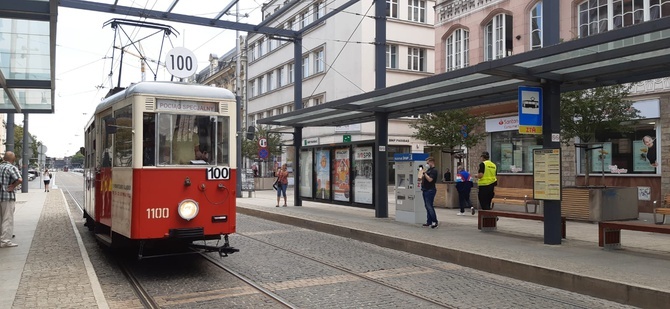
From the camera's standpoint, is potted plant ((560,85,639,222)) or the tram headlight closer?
the tram headlight

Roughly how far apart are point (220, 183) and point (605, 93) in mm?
11904

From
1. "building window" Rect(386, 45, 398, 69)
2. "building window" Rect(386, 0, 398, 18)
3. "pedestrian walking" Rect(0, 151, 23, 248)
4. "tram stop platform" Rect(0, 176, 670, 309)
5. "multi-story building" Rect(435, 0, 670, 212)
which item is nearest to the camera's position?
"tram stop platform" Rect(0, 176, 670, 309)

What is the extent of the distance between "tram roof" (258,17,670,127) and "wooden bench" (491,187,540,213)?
506cm

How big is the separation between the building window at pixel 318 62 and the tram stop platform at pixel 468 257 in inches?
1008

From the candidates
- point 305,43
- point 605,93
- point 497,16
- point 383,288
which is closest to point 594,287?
point 383,288

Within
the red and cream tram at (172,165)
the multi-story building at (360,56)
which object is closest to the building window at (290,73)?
the multi-story building at (360,56)

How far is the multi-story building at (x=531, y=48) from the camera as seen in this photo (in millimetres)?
17672

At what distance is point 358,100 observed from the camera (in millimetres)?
14086

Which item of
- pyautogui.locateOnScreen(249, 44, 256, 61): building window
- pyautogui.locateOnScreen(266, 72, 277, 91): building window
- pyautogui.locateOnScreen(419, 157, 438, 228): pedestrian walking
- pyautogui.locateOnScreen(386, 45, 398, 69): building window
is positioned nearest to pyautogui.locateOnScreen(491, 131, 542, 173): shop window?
pyautogui.locateOnScreen(419, 157, 438, 228): pedestrian walking

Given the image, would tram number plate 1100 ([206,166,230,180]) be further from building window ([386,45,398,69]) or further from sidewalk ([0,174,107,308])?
building window ([386,45,398,69])

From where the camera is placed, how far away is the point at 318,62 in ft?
134

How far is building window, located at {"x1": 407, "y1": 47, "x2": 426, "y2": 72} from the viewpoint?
38.1m

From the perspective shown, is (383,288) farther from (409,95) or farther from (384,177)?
(384,177)

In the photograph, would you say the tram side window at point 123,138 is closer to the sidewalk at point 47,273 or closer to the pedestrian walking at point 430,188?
the sidewalk at point 47,273
